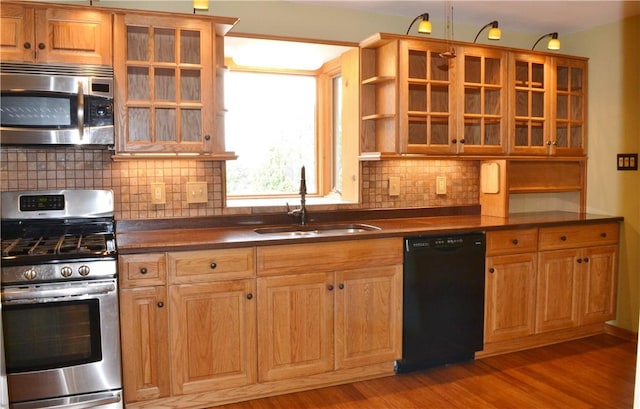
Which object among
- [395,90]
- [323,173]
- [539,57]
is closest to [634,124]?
[539,57]

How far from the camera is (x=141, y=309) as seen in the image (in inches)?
96.7

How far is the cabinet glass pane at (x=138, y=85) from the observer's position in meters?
2.79

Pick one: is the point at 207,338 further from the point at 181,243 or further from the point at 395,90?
the point at 395,90

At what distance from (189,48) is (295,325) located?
1617mm

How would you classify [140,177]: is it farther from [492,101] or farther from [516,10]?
[516,10]

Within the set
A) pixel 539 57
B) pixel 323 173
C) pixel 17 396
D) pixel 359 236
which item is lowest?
pixel 17 396

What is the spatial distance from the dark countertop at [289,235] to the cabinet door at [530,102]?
1.72ft

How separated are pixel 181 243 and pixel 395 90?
1.65 metres

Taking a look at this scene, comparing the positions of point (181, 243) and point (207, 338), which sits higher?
point (181, 243)

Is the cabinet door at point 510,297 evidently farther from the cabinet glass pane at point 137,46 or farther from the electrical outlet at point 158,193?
the cabinet glass pane at point 137,46

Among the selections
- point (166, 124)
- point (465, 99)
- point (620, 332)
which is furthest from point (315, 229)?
point (620, 332)

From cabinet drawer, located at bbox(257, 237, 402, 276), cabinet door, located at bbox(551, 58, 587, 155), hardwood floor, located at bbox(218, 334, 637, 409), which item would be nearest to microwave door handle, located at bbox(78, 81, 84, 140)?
cabinet drawer, located at bbox(257, 237, 402, 276)

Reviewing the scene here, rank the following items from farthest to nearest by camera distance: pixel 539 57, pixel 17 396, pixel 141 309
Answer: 1. pixel 539 57
2. pixel 141 309
3. pixel 17 396

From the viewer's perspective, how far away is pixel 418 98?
11.6ft
